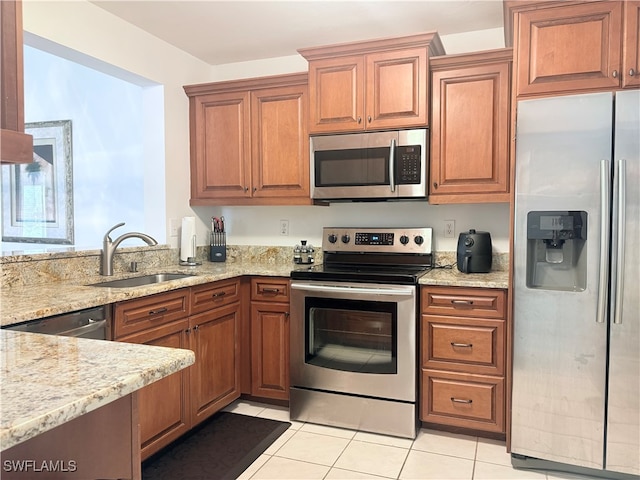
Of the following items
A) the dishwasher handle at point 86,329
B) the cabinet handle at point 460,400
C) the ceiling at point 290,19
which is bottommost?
the cabinet handle at point 460,400

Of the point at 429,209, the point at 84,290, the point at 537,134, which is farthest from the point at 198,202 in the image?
the point at 537,134

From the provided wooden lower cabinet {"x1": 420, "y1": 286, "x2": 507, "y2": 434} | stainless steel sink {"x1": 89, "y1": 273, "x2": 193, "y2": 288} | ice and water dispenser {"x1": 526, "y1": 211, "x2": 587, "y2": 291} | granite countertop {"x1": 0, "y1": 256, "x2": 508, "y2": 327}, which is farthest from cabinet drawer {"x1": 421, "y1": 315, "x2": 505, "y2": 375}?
stainless steel sink {"x1": 89, "y1": 273, "x2": 193, "y2": 288}

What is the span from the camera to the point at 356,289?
8.73ft

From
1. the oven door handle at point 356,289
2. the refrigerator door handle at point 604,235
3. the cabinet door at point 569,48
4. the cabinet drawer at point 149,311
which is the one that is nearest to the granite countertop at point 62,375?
the cabinet drawer at point 149,311

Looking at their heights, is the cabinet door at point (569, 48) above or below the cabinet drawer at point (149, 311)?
above

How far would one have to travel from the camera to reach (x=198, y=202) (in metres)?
3.49

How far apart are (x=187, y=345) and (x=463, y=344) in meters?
1.48

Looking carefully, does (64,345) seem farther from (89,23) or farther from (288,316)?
(89,23)

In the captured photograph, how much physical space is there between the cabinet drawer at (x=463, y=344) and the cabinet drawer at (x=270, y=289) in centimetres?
86

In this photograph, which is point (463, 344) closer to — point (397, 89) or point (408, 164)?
point (408, 164)

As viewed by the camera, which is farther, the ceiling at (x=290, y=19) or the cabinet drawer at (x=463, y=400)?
the ceiling at (x=290, y=19)

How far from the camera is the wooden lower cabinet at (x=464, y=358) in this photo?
8.19ft

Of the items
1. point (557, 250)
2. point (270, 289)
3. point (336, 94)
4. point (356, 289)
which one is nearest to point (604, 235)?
point (557, 250)

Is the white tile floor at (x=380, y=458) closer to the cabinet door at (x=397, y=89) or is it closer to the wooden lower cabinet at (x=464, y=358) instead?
the wooden lower cabinet at (x=464, y=358)
